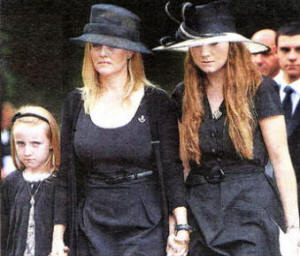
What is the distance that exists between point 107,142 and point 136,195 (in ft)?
0.83

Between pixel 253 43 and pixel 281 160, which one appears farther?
pixel 253 43

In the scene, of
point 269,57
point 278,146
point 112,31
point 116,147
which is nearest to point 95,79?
point 112,31

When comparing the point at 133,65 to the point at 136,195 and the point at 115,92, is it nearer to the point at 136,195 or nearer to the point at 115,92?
the point at 115,92

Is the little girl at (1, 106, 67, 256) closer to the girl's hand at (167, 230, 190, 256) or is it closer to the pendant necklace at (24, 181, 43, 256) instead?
the pendant necklace at (24, 181, 43, 256)

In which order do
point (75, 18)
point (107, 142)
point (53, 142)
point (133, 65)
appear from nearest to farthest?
point (107, 142) < point (133, 65) < point (53, 142) < point (75, 18)

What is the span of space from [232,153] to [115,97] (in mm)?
557

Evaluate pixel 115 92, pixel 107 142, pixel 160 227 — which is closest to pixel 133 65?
pixel 115 92

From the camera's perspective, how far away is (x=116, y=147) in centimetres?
232

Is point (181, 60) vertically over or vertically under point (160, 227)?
over

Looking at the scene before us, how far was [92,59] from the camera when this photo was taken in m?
2.46

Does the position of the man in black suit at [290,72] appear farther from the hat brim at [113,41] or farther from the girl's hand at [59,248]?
the girl's hand at [59,248]

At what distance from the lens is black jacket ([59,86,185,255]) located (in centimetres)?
240

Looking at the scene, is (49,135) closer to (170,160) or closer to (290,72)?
(170,160)

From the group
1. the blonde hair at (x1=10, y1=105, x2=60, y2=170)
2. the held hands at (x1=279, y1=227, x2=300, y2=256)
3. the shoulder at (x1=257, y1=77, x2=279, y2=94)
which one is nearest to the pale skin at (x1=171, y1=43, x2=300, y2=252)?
the held hands at (x1=279, y1=227, x2=300, y2=256)
